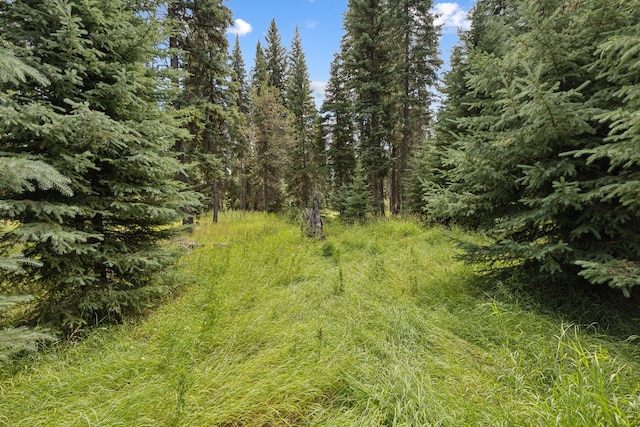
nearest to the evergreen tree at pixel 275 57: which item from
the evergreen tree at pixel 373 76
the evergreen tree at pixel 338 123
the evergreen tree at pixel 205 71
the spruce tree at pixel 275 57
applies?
the spruce tree at pixel 275 57

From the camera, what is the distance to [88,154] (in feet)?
9.29

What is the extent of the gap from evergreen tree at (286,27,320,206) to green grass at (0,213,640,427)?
14.6 m

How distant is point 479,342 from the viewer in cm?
267

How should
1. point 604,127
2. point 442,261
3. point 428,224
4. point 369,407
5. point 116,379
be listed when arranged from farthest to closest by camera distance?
point 428,224, point 442,261, point 604,127, point 116,379, point 369,407

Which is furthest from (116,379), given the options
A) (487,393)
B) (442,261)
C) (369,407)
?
(442,261)

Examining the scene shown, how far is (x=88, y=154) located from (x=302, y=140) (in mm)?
15640

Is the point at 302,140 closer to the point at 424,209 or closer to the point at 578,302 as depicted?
the point at 424,209

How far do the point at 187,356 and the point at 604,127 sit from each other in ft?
16.4

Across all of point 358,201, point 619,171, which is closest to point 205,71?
point 358,201

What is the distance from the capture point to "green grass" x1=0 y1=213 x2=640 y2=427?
5.71 ft

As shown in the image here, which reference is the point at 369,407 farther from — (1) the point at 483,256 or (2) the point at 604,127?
(2) the point at 604,127

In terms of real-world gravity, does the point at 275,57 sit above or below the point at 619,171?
above

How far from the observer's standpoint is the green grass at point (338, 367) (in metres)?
1.74

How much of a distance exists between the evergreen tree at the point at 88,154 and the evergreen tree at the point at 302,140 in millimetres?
14112
